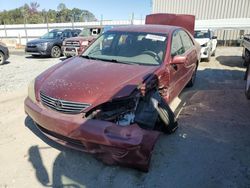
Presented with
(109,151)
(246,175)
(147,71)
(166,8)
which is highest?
(166,8)

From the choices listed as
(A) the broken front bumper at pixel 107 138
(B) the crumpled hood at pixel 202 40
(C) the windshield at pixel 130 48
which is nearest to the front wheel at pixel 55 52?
(B) the crumpled hood at pixel 202 40

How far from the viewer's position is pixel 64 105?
124 inches

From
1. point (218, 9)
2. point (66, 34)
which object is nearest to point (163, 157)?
point (66, 34)

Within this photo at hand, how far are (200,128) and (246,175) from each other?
4.52 feet

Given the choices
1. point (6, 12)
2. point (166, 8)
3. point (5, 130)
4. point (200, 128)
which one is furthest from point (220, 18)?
point (6, 12)

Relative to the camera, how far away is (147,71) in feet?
12.3

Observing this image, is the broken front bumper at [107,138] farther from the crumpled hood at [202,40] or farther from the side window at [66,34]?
the side window at [66,34]

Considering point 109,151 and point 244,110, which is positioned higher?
point 109,151

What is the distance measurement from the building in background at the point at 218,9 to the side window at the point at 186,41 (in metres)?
15.3

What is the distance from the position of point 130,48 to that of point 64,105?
6.02ft

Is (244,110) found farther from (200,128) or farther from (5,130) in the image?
(5,130)

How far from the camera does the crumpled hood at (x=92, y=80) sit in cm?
314

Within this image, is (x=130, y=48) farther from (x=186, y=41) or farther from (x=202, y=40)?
(x=202, y=40)

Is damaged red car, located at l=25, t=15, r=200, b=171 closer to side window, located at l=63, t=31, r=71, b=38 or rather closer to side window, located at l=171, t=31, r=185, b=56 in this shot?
side window, located at l=171, t=31, r=185, b=56
